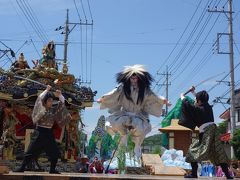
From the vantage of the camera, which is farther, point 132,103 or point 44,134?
point 132,103

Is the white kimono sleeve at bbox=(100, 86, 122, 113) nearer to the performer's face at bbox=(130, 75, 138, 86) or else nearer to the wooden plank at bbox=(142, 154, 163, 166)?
the performer's face at bbox=(130, 75, 138, 86)

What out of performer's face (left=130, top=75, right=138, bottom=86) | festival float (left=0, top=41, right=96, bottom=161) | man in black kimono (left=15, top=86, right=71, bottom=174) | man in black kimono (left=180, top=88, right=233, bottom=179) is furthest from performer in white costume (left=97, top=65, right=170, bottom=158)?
festival float (left=0, top=41, right=96, bottom=161)

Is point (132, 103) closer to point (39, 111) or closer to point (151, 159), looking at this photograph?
point (39, 111)

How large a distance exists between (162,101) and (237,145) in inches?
815

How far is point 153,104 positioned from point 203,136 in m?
2.35

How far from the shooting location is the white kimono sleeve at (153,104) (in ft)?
32.7

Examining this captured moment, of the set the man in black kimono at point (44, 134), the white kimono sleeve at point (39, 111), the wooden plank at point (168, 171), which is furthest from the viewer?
the wooden plank at point (168, 171)

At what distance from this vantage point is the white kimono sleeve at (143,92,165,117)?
9.98 metres

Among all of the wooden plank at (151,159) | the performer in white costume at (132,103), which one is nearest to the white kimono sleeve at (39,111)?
the performer in white costume at (132,103)

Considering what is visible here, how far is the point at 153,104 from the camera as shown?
1004 cm

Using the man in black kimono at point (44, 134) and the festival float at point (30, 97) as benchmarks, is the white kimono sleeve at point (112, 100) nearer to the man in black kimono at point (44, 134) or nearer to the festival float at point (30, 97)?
the man in black kimono at point (44, 134)

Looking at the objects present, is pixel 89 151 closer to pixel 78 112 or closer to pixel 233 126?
pixel 233 126

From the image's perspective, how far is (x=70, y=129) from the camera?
53.4 feet

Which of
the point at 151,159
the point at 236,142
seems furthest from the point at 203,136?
the point at 236,142
